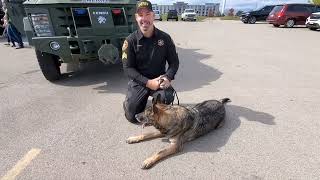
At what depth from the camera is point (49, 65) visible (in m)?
5.97

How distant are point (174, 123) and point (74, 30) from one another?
10.5 ft

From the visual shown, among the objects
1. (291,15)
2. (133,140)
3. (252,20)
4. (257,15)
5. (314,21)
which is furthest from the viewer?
(252,20)

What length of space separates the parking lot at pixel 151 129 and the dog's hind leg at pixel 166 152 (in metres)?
0.07

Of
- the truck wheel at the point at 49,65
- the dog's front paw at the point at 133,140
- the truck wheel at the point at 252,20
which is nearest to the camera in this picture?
the dog's front paw at the point at 133,140

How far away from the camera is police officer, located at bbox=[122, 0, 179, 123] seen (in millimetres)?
4070

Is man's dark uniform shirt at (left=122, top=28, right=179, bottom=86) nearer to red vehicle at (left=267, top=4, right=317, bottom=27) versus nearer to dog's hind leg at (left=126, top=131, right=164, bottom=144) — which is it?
dog's hind leg at (left=126, top=131, right=164, bottom=144)

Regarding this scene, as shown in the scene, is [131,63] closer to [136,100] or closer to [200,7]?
[136,100]

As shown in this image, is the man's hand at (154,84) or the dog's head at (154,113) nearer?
the dog's head at (154,113)

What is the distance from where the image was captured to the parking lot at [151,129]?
3156 mm

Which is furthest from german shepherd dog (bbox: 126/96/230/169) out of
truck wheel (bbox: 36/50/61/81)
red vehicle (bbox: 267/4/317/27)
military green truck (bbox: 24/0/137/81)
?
red vehicle (bbox: 267/4/317/27)

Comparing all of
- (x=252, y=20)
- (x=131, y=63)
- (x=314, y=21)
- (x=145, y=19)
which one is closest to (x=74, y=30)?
(x=131, y=63)

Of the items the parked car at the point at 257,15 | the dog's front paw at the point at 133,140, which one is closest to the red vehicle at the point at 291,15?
the parked car at the point at 257,15

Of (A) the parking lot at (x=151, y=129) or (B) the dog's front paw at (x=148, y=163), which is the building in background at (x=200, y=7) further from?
(B) the dog's front paw at (x=148, y=163)

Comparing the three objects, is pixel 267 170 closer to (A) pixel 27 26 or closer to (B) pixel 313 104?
(B) pixel 313 104
